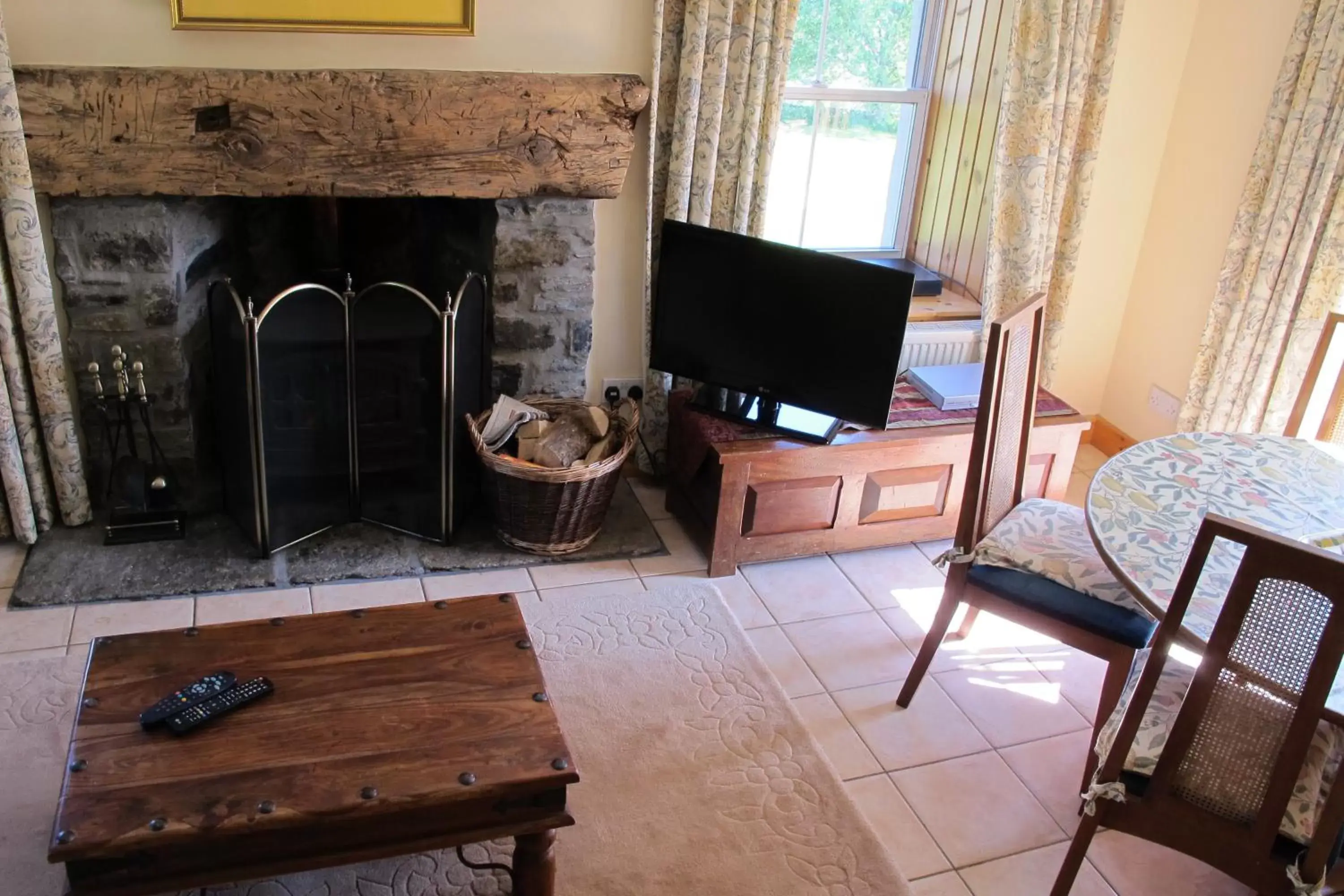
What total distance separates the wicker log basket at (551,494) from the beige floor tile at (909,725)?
0.85 metres

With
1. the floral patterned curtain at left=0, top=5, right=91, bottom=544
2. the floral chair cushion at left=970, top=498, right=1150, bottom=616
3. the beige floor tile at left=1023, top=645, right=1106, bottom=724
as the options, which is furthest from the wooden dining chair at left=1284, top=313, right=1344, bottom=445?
the floral patterned curtain at left=0, top=5, right=91, bottom=544

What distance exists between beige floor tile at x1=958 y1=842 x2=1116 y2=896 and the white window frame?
2004 millimetres

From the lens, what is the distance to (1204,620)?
1768 millimetres

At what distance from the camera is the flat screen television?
2.87 metres

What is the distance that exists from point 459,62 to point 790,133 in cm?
117

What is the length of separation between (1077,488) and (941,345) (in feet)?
2.39

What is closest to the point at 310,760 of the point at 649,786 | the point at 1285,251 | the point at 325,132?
the point at 649,786

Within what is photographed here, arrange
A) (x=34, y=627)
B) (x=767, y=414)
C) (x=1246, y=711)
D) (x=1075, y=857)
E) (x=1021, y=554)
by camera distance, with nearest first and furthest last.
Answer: (x=1246, y=711) → (x=1075, y=857) → (x=1021, y=554) → (x=34, y=627) → (x=767, y=414)

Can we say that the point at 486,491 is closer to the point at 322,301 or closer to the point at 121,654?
the point at 322,301

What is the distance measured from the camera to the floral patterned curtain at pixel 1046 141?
3.22 meters

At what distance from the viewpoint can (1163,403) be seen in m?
3.75

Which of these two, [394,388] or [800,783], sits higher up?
[394,388]

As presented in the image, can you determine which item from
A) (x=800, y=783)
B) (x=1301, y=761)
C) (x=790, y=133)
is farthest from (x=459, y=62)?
(x=1301, y=761)

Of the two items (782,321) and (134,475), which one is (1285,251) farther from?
(134,475)
